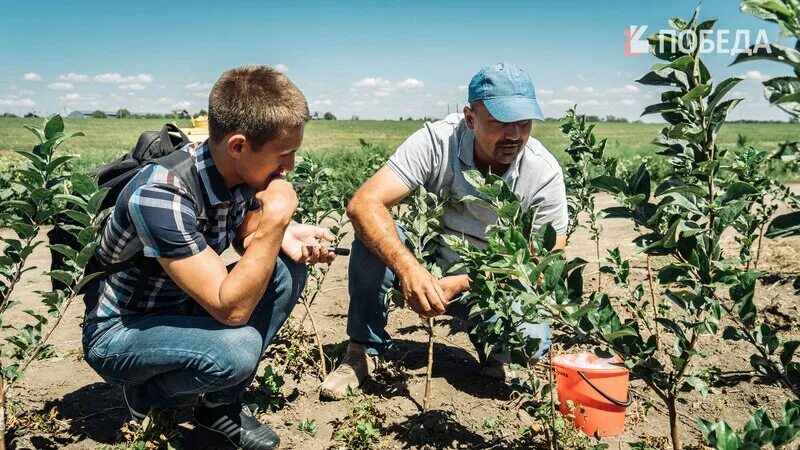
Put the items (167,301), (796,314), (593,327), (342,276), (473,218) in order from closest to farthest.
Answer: (593,327) → (167,301) → (473,218) → (796,314) → (342,276)

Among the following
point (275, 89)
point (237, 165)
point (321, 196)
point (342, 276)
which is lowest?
point (342, 276)

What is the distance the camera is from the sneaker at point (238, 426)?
99.7 inches

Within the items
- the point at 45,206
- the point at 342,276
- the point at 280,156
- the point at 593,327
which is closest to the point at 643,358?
the point at 593,327

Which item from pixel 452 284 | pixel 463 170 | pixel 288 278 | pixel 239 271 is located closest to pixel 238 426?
pixel 288 278

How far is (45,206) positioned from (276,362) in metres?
1.46

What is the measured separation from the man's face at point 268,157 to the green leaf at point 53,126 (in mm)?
557

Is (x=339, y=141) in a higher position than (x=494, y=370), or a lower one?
lower

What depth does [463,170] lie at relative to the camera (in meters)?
3.10

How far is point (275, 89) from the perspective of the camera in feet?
7.16

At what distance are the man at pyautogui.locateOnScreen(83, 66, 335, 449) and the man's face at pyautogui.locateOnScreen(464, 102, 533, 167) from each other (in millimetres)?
1020

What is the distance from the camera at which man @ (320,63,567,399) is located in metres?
2.92

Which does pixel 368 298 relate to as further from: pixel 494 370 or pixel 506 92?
pixel 506 92

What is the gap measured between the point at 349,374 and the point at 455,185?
1.02 m

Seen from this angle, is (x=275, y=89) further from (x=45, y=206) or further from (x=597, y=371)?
(x=597, y=371)
